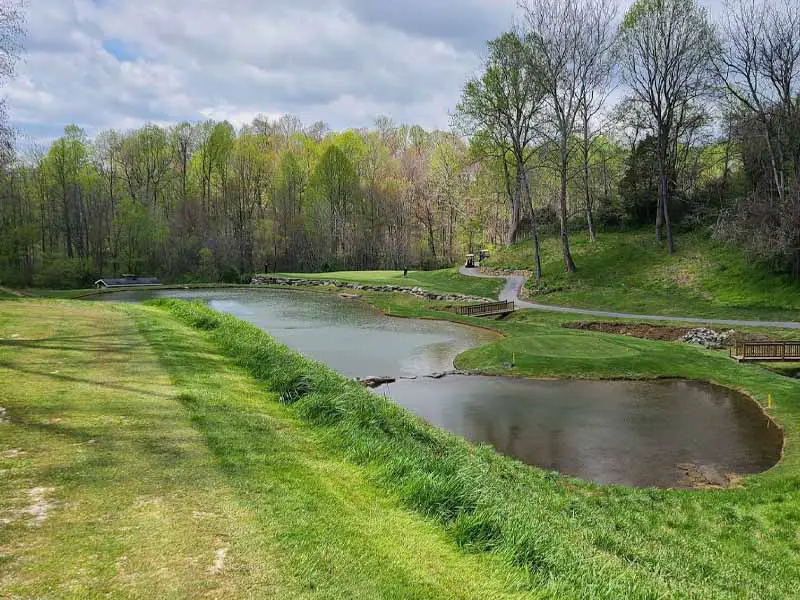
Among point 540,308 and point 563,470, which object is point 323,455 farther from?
point 540,308

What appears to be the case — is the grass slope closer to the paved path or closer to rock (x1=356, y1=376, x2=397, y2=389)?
rock (x1=356, y1=376, x2=397, y2=389)

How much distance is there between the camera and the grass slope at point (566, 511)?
499 cm

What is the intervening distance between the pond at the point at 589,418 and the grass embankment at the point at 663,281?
1265cm

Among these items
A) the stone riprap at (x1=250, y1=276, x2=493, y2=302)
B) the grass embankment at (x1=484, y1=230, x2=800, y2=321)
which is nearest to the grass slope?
the grass embankment at (x1=484, y1=230, x2=800, y2=321)

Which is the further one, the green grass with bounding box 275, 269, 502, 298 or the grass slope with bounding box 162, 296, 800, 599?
the green grass with bounding box 275, 269, 502, 298

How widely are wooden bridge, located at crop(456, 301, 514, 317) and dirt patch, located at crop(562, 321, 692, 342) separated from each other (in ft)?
15.1

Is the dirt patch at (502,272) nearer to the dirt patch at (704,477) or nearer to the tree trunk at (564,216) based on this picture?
the tree trunk at (564,216)

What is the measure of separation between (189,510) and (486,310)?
27.3 meters

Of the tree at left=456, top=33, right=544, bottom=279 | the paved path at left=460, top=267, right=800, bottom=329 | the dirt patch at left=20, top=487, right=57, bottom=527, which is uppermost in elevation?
the tree at left=456, top=33, right=544, bottom=279

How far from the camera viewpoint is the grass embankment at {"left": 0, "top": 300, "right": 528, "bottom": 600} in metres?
3.77

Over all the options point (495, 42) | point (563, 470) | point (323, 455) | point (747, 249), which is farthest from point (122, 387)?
point (495, 42)

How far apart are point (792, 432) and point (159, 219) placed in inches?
2342

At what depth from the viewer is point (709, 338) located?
2312 centimetres

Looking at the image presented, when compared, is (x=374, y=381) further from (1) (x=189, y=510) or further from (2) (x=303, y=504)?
(1) (x=189, y=510)
